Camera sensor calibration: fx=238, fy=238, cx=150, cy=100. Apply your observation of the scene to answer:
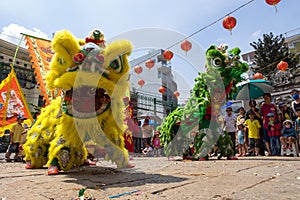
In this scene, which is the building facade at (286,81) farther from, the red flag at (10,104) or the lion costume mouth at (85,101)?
the red flag at (10,104)

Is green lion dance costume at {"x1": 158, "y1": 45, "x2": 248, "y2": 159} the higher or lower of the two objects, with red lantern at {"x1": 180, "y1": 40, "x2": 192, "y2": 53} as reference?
Answer: lower

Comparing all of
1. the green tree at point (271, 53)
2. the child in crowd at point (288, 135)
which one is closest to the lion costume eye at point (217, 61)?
the child in crowd at point (288, 135)

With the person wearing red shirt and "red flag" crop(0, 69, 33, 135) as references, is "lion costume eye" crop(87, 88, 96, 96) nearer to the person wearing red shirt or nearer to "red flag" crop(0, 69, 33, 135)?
the person wearing red shirt

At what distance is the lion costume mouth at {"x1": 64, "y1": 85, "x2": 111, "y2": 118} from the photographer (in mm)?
2434

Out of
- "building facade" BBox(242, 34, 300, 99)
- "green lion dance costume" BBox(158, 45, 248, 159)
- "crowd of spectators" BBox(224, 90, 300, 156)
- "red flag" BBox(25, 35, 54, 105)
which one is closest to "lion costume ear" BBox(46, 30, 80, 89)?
"green lion dance costume" BBox(158, 45, 248, 159)

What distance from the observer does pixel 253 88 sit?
21.2 ft

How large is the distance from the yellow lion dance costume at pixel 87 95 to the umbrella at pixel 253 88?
4.63 metres

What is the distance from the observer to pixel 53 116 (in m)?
2.99

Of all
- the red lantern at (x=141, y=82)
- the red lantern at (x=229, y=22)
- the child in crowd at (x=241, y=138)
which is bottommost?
the child in crowd at (x=241, y=138)

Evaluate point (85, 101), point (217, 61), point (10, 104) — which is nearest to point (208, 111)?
point (217, 61)

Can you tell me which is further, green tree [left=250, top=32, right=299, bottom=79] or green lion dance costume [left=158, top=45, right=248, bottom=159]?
green tree [left=250, top=32, right=299, bottom=79]

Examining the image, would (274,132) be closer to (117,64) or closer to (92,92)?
(117,64)

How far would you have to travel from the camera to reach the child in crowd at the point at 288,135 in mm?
5016

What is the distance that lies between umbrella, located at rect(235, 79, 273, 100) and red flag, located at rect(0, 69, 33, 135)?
599 centimetres
